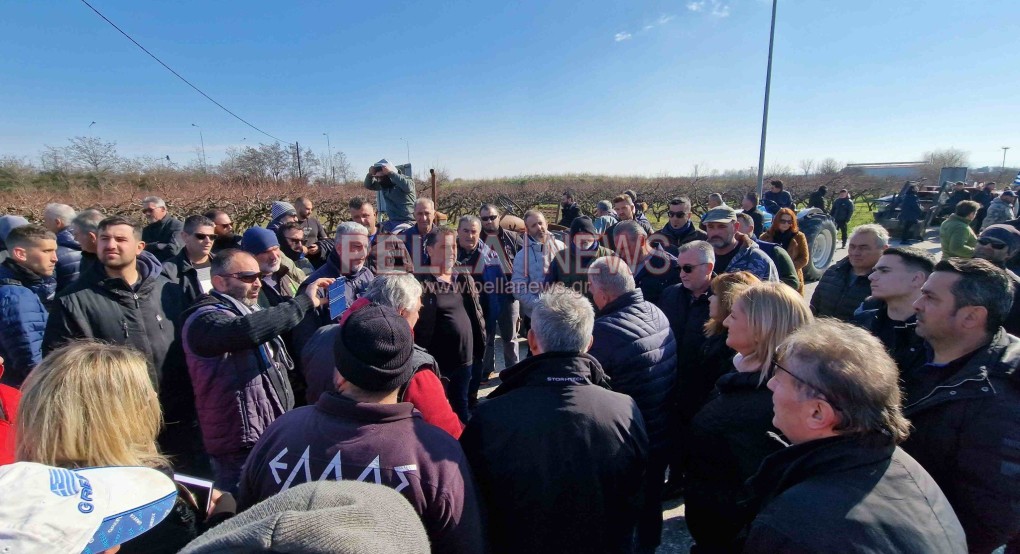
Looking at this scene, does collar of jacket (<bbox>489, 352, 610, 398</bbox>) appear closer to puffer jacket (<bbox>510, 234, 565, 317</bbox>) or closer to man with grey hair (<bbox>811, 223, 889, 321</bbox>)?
man with grey hair (<bbox>811, 223, 889, 321</bbox>)

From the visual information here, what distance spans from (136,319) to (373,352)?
6.98 feet

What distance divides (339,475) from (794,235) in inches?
239

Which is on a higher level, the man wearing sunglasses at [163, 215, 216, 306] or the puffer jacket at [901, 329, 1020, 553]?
the man wearing sunglasses at [163, 215, 216, 306]

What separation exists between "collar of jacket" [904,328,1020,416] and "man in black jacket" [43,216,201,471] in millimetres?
3670

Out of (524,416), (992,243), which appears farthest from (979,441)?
(992,243)

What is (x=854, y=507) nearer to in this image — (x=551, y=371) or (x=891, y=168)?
(x=551, y=371)

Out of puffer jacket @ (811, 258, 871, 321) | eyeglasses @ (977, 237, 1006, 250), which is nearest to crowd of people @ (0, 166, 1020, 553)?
puffer jacket @ (811, 258, 871, 321)

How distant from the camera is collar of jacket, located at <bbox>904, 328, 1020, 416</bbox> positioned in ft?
5.25

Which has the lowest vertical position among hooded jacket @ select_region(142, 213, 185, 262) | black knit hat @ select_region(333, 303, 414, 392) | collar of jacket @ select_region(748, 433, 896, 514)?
collar of jacket @ select_region(748, 433, 896, 514)

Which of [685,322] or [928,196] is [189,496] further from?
[928,196]

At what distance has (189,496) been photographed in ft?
4.25

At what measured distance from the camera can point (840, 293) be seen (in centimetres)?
346

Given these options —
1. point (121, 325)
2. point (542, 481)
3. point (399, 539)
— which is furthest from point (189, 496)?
point (121, 325)

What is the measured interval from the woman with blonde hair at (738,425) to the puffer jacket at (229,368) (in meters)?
2.05
